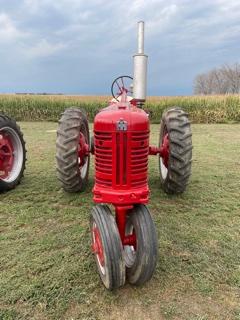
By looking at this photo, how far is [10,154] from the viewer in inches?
200

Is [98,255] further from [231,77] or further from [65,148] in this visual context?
[231,77]

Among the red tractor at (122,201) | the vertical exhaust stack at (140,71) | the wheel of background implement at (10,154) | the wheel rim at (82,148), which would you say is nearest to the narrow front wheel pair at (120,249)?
the red tractor at (122,201)

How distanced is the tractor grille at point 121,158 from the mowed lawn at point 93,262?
79cm

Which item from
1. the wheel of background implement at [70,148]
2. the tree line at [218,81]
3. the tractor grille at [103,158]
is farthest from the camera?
the tree line at [218,81]

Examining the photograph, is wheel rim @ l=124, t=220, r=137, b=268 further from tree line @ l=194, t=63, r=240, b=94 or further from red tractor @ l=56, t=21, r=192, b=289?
tree line @ l=194, t=63, r=240, b=94

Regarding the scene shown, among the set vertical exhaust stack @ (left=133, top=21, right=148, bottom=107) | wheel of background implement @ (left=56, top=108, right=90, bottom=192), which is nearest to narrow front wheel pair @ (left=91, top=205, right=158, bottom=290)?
wheel of background implement @ (left=56, top=108, right=90, bottom=192)

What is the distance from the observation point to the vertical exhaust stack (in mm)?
4062

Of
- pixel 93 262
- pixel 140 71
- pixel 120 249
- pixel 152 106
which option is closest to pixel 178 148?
pixel 140 71

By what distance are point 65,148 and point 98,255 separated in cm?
151

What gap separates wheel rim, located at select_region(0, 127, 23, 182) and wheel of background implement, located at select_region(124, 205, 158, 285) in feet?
9.08

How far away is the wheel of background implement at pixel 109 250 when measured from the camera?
2.54 metres

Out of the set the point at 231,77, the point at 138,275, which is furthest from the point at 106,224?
the point at 231,77

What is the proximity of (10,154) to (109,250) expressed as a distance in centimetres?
303

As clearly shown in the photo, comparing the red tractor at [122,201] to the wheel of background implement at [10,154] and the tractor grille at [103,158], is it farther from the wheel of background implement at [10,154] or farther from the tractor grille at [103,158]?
Answer: the wheel of background implement at [10,154]
